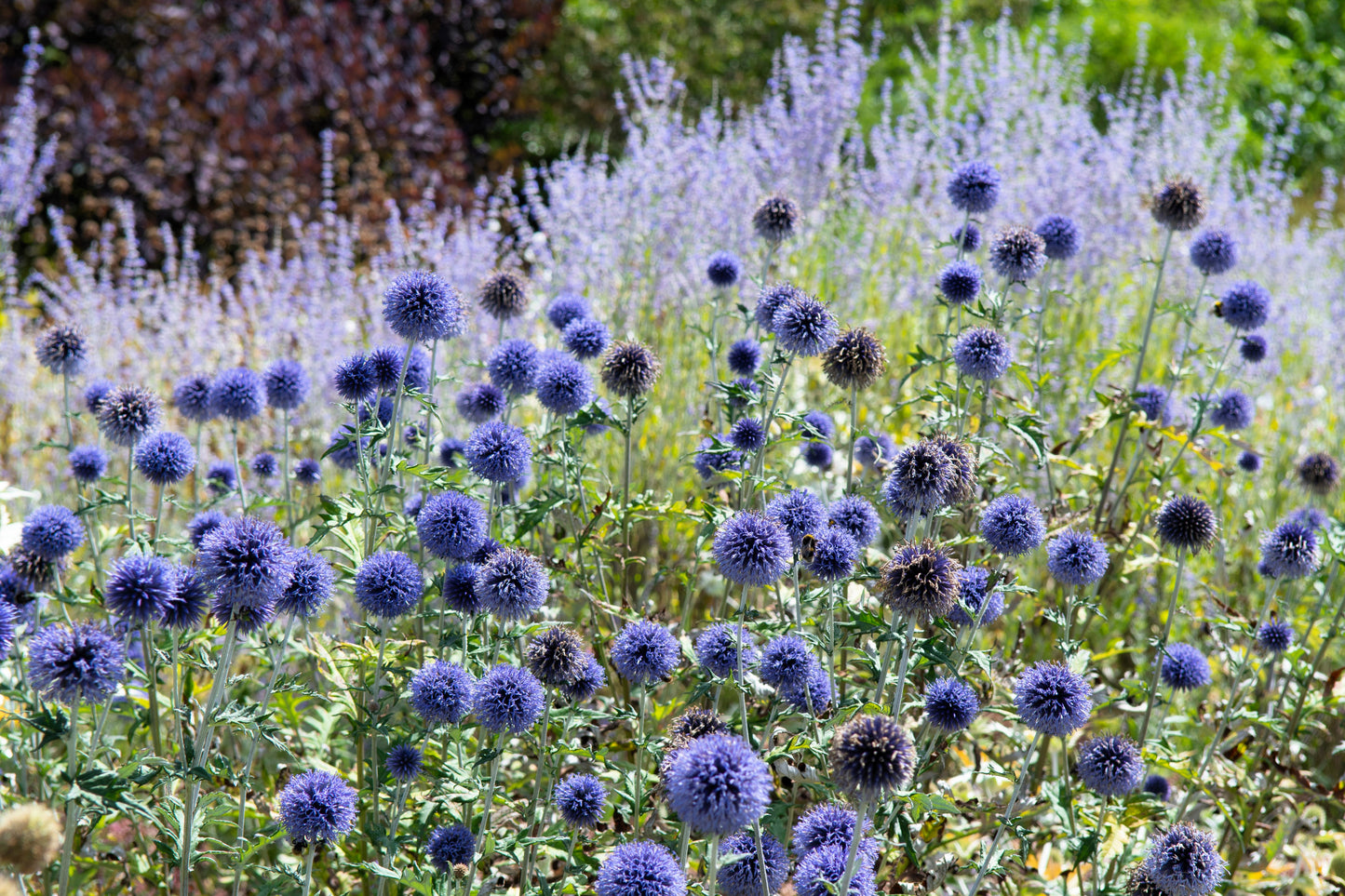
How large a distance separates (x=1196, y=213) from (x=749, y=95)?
8502 millimetres

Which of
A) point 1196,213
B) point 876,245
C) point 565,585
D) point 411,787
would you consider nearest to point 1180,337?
point 876,245

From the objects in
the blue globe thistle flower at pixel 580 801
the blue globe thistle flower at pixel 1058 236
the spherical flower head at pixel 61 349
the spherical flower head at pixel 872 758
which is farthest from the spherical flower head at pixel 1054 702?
the spherical flower head at pixel 61 349

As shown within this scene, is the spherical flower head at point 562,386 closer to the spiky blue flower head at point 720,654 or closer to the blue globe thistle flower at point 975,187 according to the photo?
the spiky blue flower head at point 720,654

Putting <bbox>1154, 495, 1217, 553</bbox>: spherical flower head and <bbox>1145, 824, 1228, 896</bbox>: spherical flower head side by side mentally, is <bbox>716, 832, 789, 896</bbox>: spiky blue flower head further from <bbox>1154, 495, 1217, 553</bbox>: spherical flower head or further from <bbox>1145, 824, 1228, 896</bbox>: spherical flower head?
<bbox>1154, 495, 1217, 553</bbox>: spherical flower head

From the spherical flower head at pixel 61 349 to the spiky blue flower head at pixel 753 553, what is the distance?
85.3 inches

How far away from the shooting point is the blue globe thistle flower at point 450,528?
2535 mm

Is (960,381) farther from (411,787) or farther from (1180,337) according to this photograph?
(1180,337)

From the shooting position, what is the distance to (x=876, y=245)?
637 centimetres

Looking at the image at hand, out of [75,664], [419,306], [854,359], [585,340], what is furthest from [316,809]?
[854,359]

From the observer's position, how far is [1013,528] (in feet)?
8.60

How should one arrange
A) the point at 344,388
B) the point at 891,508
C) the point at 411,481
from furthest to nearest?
the point at 411,481 → the point at 344,388 → the point at 891,508

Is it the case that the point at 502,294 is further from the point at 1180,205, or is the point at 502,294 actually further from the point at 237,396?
the point at 1180,205

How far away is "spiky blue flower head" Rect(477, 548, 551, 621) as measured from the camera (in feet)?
8.05

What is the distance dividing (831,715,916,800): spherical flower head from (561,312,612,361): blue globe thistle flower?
1.71 m
